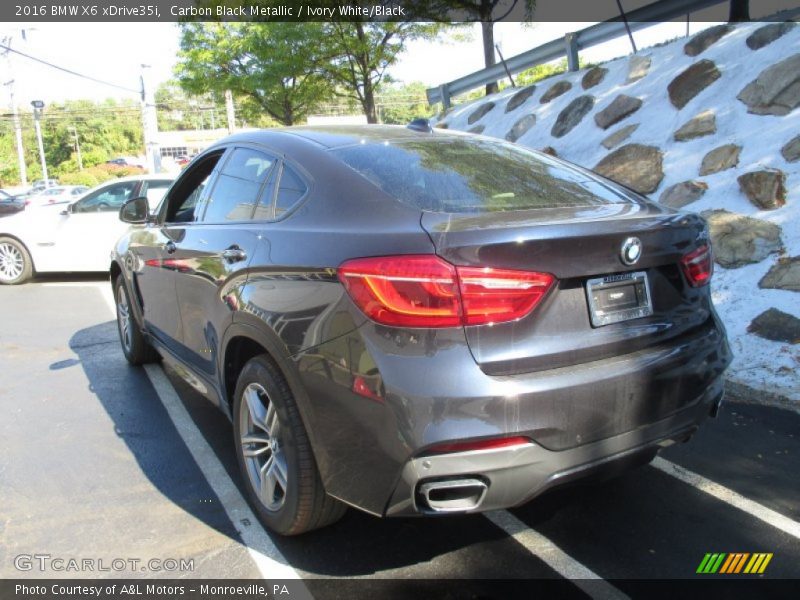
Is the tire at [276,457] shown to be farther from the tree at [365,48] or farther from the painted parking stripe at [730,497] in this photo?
the tree at [365,48]

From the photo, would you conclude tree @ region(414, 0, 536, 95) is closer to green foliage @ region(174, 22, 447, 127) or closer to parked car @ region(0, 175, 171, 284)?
green foliage @ region(174, 22, 447, 127)

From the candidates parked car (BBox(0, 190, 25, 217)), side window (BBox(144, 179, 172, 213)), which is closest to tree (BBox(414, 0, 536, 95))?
side window (BBox(144, 179, 172, 213))

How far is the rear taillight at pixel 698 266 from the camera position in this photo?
2.63 meters

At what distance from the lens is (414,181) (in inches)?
108

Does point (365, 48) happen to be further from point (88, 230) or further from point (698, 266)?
point (698, 266)

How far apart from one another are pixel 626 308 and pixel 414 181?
982 mm

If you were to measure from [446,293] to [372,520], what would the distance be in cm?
141

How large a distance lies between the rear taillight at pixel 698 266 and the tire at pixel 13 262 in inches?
385

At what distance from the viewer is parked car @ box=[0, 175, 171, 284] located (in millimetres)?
9602

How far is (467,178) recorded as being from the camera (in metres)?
2.88

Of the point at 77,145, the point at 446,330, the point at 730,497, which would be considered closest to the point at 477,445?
the point at 446,330

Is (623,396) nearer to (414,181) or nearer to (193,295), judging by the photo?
(414,181)

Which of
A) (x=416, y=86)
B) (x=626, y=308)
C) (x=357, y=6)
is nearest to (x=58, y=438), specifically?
(x=626, y=308)

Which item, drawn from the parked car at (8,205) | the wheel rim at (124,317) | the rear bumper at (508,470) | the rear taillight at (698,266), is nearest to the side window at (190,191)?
the wheel rim at (124,317)
